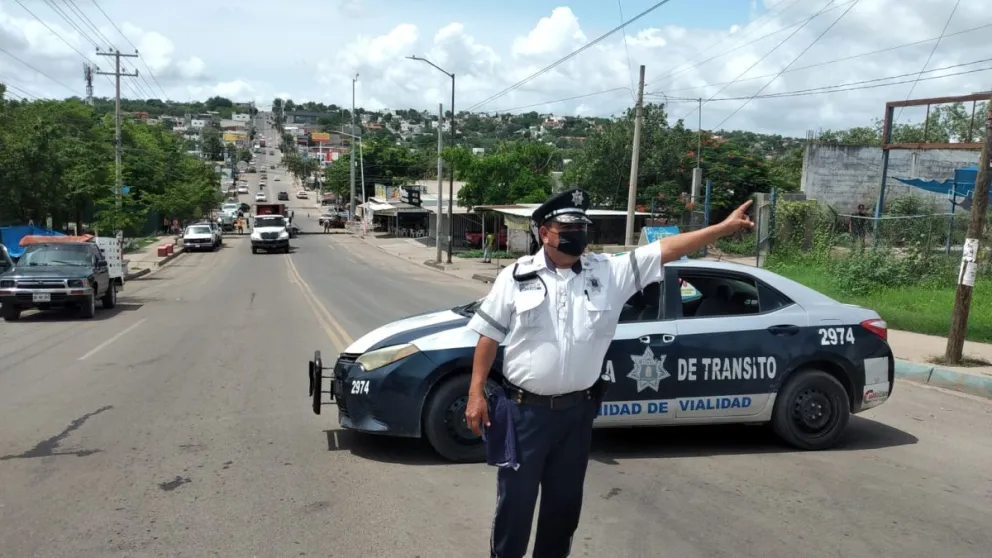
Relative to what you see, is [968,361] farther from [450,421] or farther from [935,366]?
[450,421]

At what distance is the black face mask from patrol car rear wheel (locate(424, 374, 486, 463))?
8.82 ft

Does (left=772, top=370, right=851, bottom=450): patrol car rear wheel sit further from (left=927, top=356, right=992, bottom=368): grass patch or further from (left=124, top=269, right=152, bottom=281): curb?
(left=124, top=269, right=152, bottom=281): curb

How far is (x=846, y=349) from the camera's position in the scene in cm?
659

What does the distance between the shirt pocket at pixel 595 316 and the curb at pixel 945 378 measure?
8.01m

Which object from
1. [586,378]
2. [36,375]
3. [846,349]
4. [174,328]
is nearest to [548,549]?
[586,378]

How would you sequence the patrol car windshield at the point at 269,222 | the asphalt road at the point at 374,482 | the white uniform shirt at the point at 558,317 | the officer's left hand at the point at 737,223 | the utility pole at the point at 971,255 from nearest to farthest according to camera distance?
the white uniform shirt at the point at 558,317 → the officer's left hand at the point at 737,223 → the asphalt road at the point at 374,482 → the utility pole at the point at 971,255 → the patrol car windshield at the point at 269,222

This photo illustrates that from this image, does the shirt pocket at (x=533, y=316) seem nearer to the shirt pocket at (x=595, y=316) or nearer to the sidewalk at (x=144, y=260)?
the shirt pocket at (x=595, y=316)

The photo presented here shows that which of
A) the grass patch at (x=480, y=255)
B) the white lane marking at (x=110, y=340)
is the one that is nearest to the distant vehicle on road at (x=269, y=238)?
the grass patch at (x=480, y=255)

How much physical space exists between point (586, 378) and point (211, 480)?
11.0ft

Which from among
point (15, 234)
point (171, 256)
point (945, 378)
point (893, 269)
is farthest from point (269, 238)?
point (945, 378)

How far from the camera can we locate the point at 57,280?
619 inches

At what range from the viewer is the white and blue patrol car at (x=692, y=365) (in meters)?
6.01

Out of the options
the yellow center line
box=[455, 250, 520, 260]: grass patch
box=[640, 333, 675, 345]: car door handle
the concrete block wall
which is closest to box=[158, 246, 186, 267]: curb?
box=[455, 250, 520, 260]: grass patch

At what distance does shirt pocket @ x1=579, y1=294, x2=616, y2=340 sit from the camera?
11.4 ft
